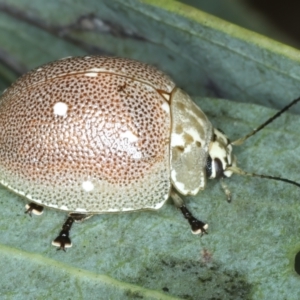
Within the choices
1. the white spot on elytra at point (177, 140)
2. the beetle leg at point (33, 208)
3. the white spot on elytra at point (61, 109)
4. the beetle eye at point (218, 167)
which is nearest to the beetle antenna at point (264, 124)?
the beetle eye at point (218, 167)

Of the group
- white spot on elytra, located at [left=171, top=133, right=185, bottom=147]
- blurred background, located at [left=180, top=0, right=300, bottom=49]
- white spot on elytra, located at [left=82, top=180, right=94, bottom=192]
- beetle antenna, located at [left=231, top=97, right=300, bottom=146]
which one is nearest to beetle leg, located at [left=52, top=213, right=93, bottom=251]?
white spot on elytra, located at [left=82, top=180, right=94, bottom=192]

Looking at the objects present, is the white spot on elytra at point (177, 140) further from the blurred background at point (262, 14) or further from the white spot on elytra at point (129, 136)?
the blurred background at point (262, 14)

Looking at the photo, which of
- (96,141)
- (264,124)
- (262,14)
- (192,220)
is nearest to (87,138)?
(96,141)

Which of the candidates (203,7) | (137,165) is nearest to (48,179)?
(137,165)

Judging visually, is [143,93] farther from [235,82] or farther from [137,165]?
[235,82]

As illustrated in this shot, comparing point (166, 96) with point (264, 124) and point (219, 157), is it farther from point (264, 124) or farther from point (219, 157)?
point (264, 124)
